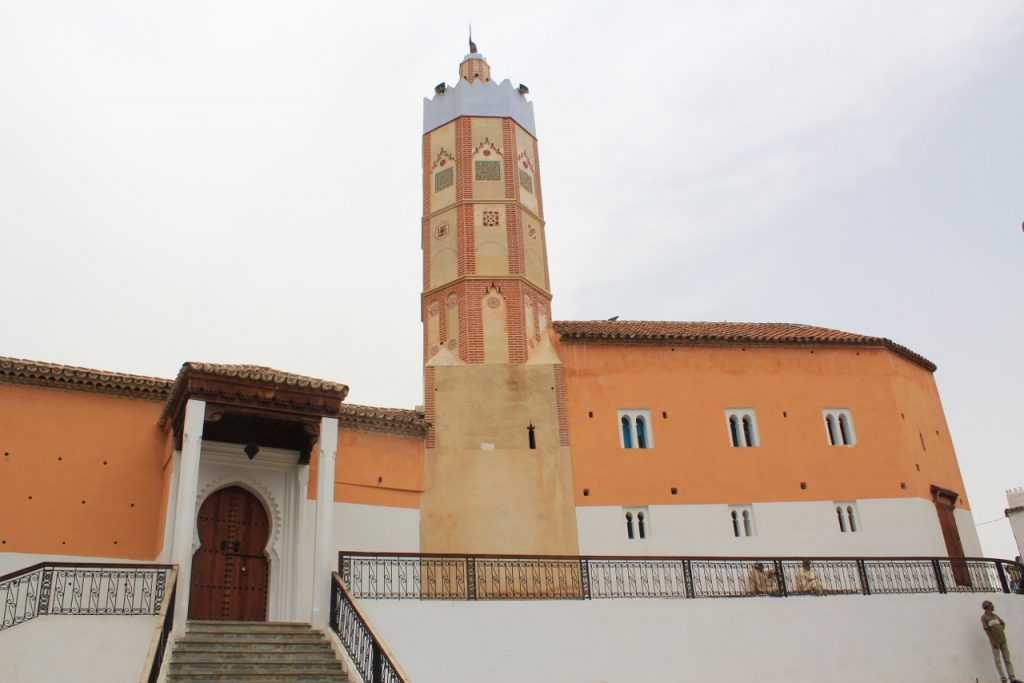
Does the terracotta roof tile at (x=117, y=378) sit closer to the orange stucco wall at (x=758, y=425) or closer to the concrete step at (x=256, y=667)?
the concrete step at (x=256, y=667)

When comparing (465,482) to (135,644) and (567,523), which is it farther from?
(135,644)

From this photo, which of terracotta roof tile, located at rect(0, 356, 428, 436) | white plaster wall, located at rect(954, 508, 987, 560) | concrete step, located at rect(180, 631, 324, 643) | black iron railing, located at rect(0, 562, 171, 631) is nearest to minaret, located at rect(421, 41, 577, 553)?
terracotta roof tile, located at rect(0, 356, 428, 436)

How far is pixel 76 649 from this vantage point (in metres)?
11.9

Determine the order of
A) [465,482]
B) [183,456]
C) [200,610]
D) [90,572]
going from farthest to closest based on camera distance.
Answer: [465,482], [200,610], [183,456], [90,572]

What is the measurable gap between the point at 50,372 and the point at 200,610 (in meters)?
4.96

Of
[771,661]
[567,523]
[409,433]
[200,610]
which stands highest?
[409,433]

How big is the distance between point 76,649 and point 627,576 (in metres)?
9.56

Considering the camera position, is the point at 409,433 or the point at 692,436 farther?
the point at 692,436

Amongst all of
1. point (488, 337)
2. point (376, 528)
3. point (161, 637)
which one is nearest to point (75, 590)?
point (161, 637)

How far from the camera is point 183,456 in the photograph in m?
14.2

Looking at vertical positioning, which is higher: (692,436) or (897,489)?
(692,436)

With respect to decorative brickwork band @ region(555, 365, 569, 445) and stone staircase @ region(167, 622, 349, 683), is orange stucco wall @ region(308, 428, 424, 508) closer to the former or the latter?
decorative brickwork band @ region(555, 365, 569, 445)

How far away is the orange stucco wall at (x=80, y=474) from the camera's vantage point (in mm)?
15219

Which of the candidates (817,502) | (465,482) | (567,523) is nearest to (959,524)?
(817,502)
